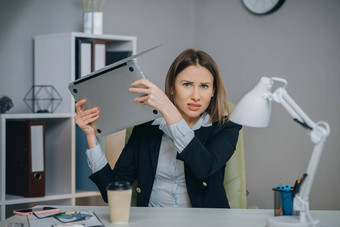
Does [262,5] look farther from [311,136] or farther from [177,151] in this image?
[311,136]

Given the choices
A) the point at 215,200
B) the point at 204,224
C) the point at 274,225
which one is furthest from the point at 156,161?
the point at 274,225

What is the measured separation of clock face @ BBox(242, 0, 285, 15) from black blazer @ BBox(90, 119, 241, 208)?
151 cm

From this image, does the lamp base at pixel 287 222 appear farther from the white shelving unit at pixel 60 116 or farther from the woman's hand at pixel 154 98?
the white shelving unit at pixel 60 116

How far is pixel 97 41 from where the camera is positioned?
9.34 ft

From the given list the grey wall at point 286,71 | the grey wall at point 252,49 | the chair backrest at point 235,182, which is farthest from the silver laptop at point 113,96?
the grey wall at point 286,71

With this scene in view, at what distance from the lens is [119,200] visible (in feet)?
4.36

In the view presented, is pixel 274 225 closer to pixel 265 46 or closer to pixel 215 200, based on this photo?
pixel 215 200

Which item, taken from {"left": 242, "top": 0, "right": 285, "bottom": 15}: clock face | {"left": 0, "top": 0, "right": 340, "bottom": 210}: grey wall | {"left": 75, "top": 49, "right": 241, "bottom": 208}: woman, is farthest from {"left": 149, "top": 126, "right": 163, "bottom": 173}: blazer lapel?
{"left": 242, "top": 0, "right": 285, "bottom": 15}: clock face

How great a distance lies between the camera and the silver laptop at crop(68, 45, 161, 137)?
5.06 ft

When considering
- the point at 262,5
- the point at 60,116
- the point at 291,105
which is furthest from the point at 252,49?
the point at 291,105

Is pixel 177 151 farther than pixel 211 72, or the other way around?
pixel 211 72

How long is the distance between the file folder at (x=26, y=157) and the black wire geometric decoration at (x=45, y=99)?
16cm

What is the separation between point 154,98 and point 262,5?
1938mm

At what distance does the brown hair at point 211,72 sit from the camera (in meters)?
1.94
